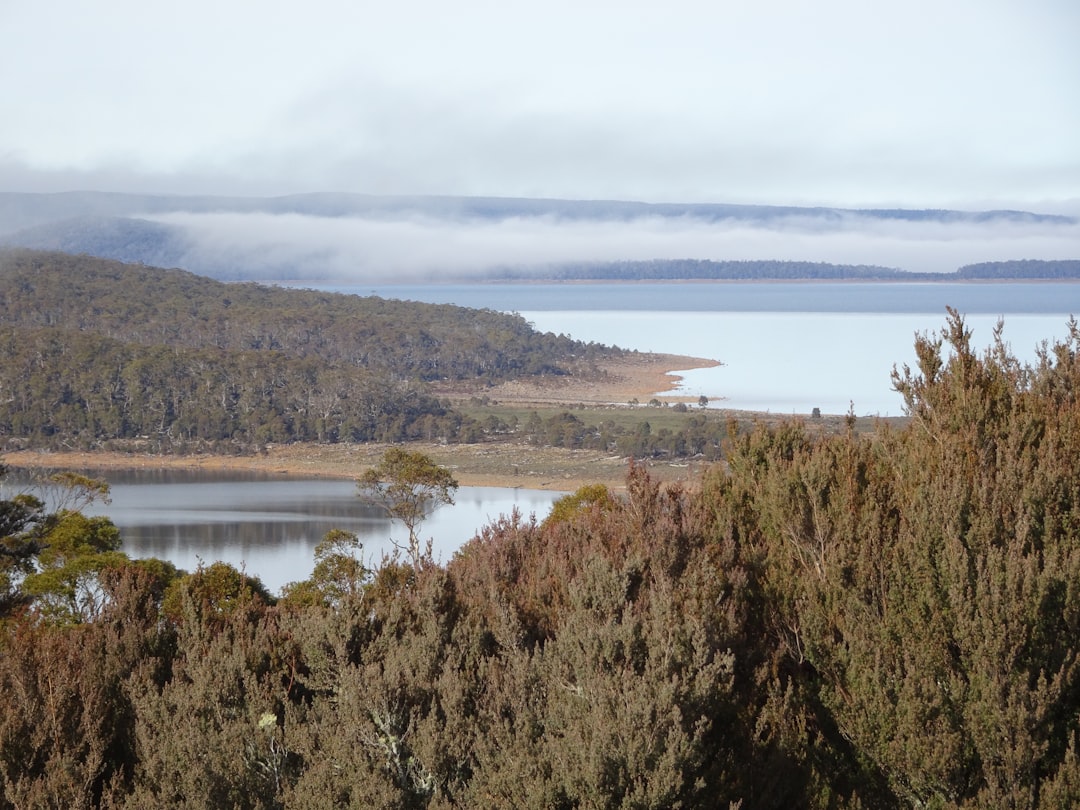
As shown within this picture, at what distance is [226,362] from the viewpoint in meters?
59.8

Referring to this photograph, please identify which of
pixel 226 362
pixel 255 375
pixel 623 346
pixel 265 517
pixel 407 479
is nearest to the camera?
pixel 407 479

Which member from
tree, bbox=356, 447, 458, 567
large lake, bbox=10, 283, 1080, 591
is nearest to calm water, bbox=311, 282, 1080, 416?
large lake, bbox=10, 283, 1080, 591

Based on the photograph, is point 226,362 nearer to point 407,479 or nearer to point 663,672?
point 407,479

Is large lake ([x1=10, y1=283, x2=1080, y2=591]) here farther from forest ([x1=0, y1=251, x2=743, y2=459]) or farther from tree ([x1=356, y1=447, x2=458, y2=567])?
forest ([x1=0, y1=251, x2=743, y2=459])

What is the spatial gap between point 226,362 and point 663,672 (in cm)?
5708

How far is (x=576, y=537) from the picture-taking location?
7906 millimetres

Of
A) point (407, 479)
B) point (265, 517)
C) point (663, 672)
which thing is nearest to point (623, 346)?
point (265, 517)

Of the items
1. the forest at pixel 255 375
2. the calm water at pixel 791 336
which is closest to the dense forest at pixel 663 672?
the calm water at pixel 791 336

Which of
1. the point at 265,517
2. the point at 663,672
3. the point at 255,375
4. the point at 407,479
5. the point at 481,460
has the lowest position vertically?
the point at 265,517

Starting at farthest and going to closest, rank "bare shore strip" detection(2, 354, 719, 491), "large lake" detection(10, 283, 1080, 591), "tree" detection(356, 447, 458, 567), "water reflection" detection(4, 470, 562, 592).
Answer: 1. "bare shore strip" detection(2, 354, 719, 491)
2. "large lake" detection(10, 283, 1080, 591)
3. "water reflection" detection(4, 470, 562, 592)
4. "tree" detection(356, 447, 458, 567)

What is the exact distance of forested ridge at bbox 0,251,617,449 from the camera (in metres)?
53.6

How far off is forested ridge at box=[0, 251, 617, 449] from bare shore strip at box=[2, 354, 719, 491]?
7.38 feet

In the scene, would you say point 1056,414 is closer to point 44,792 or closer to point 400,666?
point 400,666

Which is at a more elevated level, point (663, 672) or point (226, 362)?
point (663, 672)
